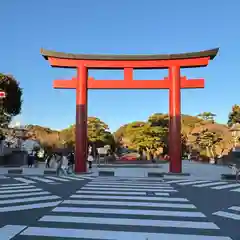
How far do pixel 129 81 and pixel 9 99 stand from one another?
19531 millimetres

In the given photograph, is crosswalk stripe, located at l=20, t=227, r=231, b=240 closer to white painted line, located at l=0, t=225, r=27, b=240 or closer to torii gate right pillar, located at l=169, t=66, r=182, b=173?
white painted line, located at l=0, t=225, r=27, b=240

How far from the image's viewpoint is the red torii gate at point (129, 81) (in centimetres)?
2070

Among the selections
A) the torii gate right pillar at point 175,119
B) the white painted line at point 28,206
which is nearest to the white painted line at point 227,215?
the white painted line at point 28,206

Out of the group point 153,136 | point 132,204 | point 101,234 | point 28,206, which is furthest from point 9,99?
point 101,234

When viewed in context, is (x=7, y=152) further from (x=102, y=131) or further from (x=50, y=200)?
(x=50, y=200)

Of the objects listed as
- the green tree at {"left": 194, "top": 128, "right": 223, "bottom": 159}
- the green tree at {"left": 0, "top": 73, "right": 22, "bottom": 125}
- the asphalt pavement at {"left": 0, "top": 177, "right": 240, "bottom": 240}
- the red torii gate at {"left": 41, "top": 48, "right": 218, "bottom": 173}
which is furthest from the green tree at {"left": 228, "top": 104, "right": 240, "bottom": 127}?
the asphalt pavement at {"left": 0, "top": 177, "right": 240, "bottom": 240}

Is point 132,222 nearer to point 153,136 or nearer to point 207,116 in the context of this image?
point 153,136

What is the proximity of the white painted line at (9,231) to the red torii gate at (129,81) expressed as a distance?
1445 cm

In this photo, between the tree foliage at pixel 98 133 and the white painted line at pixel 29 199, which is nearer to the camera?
the white painted line at pixel 29 199

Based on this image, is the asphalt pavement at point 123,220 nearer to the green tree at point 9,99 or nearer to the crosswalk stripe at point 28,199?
the crosswalk stripe at point 28,199

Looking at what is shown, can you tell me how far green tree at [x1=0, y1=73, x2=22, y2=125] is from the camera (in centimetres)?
3479

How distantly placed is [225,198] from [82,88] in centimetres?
1229

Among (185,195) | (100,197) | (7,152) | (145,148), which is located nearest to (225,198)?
(185,195)

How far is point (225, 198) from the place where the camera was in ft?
35.7
